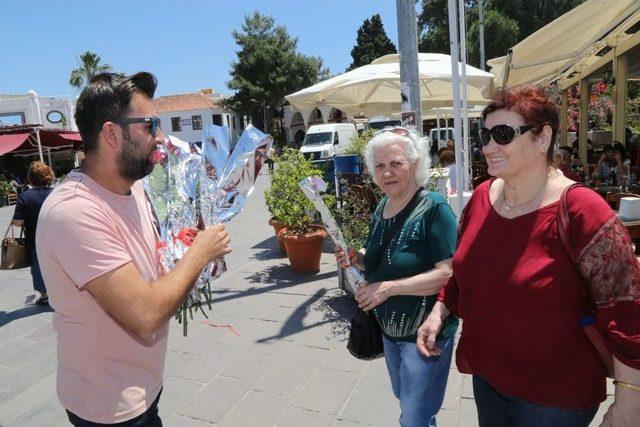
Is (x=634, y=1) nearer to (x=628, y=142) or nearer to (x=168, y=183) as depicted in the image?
(x=168, y=183)

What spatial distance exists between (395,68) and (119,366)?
626cm

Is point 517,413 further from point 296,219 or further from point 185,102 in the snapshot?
point 185,102

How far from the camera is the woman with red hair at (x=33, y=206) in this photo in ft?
17.4

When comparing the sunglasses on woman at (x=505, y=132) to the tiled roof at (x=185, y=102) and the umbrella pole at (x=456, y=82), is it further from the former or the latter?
the tiled roof at (x=185, y=102)

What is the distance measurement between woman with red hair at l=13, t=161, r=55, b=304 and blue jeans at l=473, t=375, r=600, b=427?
5.21 m

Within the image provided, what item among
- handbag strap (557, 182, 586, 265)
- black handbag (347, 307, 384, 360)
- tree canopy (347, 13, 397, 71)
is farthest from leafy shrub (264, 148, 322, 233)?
tree canopy (347, 13, 397, 71)

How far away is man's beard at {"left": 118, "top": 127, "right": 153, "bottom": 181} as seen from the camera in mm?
1497

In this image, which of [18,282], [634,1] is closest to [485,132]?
[634,1]

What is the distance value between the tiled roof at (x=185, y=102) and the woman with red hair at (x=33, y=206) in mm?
43562

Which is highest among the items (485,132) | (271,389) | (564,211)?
(485,132)

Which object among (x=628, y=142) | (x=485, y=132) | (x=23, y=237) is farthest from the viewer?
(x=628, y=142)

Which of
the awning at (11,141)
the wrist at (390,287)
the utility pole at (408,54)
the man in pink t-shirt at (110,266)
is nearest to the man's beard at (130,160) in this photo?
the man in pink t-shirt at (110,266)

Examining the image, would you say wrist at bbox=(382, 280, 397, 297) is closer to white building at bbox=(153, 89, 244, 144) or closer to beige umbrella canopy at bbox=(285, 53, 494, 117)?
beige umbrella canopy at bbox=(285, 53, 494, 117)

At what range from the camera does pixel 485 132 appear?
1.64 metres
